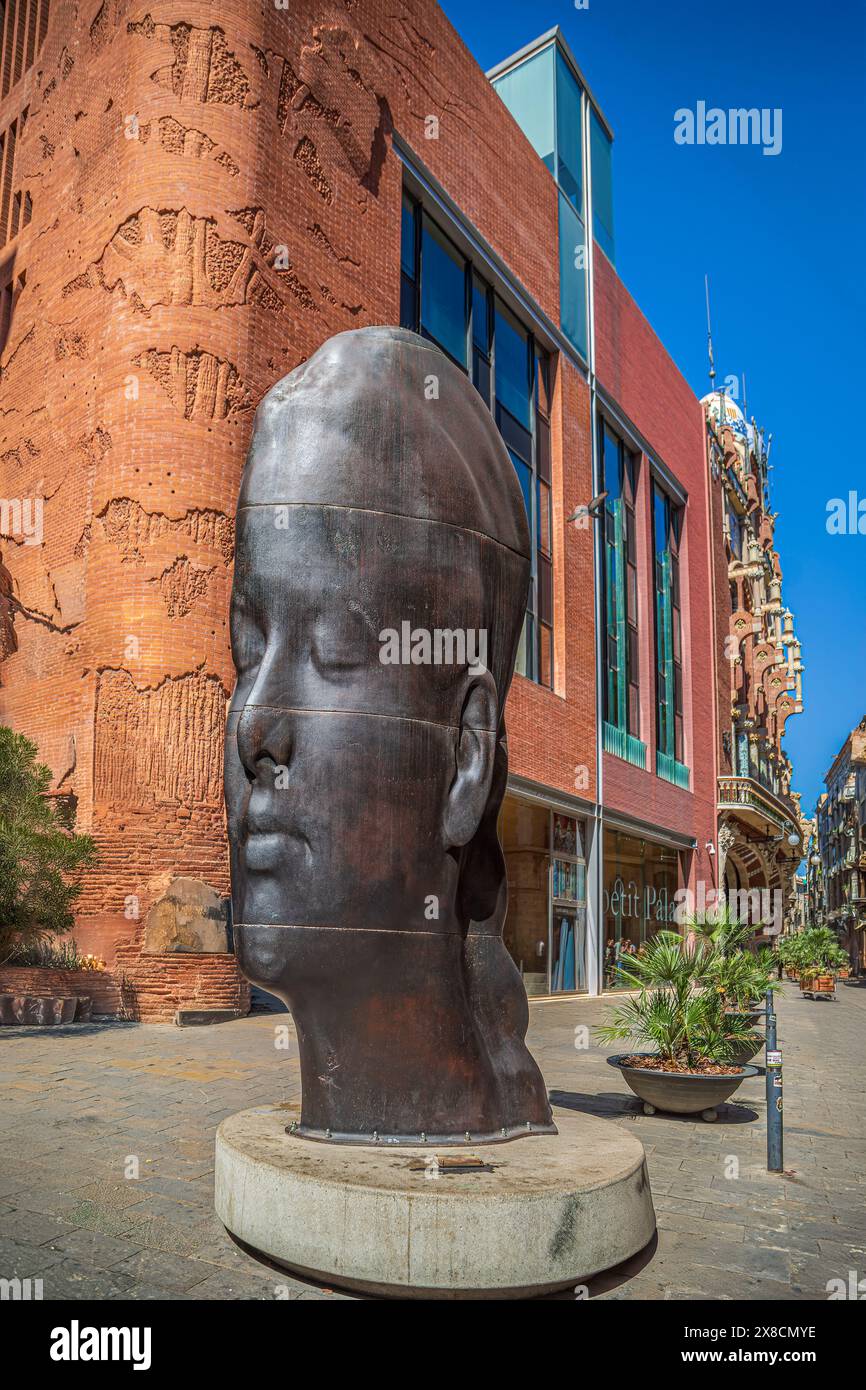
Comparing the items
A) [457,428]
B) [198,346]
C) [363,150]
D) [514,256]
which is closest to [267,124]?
[363,150]

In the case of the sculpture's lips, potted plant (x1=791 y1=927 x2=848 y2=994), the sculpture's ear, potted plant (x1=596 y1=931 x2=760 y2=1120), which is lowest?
potted plant (x1=791 y1=927 x2=848 y2=994)

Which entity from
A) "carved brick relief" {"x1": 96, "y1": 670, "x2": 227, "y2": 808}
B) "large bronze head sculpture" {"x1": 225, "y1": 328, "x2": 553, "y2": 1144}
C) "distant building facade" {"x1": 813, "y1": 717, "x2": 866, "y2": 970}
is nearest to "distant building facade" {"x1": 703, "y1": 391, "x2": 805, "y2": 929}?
"distant building facade" {"x1": 813, "y1": 717, "x2": 866, "y2": 970}

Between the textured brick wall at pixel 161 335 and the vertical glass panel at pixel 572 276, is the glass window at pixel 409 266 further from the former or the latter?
the vertical glass panel at pixel 572 276

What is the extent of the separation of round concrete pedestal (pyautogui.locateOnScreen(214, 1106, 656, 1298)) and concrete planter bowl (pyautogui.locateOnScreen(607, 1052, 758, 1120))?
3.63m

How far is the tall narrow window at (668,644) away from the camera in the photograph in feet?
96.5

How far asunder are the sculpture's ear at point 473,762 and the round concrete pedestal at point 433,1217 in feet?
4.77

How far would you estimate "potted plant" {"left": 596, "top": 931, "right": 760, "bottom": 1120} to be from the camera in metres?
8.16

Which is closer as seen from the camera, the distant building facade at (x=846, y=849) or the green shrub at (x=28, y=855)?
the green shrub at (x=28, y=855)

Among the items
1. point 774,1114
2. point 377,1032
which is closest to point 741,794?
point 774,1114

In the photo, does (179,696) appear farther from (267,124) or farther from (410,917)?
(410,917)

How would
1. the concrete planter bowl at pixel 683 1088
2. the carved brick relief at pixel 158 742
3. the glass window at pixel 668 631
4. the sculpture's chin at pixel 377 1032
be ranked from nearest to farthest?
the sculpture's chin at pixel 377 1032 < the concrete planter bowl at pixel 683 1088 < the carved brick relief at pixel 158 742 < the glass window at pixel 668 631

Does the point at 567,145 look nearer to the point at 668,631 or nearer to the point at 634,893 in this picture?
the point at 668,631

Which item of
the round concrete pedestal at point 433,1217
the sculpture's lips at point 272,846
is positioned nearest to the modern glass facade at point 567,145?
the sculpture's lips at point 272,846

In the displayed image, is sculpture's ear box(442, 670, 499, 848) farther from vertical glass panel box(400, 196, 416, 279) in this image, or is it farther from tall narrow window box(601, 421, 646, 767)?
tall narrow window box(601, 421, 646, 767)
